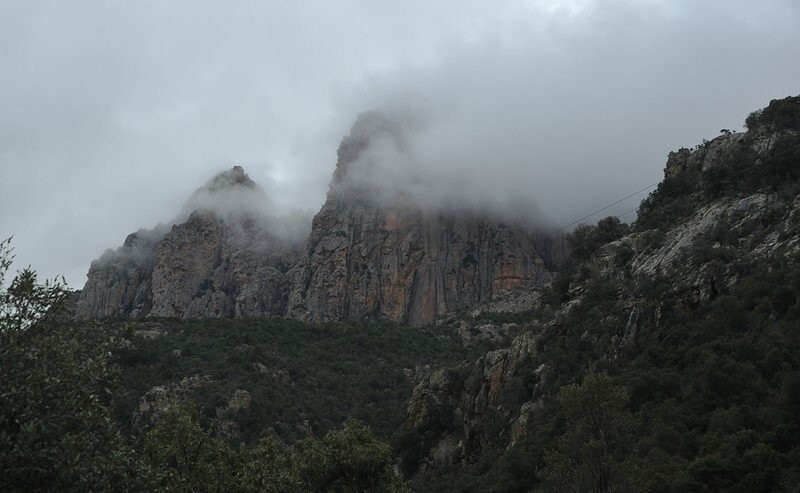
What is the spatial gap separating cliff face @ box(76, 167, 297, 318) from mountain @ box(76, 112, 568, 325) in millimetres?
361

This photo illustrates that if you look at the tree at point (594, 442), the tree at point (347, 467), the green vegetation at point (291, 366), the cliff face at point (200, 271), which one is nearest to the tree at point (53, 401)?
the tree at point (347, 467)

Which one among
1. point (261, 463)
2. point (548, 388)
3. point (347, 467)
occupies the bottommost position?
point (548, 388)

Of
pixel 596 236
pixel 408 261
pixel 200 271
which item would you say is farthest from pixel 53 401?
pixel 200 271

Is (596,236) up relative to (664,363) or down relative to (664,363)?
up

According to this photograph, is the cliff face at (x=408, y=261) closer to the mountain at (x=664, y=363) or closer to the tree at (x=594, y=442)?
the mountain at (x=664, y=363)

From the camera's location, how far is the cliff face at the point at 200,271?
163875 mm

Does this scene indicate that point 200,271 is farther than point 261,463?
Yes

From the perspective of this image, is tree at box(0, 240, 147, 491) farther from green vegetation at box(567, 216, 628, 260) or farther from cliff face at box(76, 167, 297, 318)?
cliff face at box(76, 167, 297, 318)

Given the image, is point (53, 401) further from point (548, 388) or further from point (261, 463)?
point (548, 388)

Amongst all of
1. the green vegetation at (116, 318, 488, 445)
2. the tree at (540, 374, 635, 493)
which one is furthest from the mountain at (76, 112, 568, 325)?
the tree at (540, 374, 635, 493)

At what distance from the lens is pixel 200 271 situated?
17488 cm

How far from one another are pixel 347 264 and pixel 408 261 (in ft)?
49.5

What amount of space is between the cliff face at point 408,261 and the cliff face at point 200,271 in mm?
15569

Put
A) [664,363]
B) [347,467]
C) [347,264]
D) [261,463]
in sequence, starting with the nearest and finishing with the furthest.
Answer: [261,463]
[347,467]
[664,363]
[347,264]
